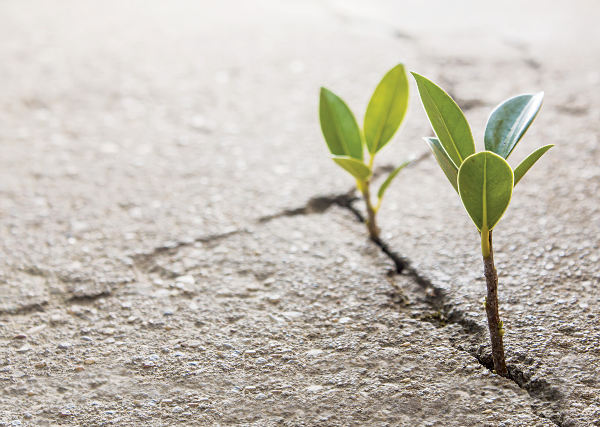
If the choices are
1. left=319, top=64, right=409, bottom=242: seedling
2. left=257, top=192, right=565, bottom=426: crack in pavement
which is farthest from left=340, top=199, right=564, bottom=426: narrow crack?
left=319, top=64, right=409, bottom=242: seedling

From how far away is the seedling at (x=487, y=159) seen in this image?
96 centimetres

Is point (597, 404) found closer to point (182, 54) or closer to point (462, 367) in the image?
point (462, 367)

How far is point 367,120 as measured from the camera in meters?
1.39

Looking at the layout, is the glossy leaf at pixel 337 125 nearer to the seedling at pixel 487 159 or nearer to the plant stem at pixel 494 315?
the seedling at pixel 487 159

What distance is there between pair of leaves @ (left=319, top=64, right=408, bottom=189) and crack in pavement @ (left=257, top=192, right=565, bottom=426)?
22 centimetres

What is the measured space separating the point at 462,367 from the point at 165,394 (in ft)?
1.70

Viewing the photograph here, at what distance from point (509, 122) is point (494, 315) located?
32 cm

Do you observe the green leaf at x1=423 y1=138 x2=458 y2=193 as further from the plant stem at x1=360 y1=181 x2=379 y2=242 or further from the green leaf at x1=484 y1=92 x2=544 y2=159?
the plant stem at x1=360 y1=181 x2=379 y2=242

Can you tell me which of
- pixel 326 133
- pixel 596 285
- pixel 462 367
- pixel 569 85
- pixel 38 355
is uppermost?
pixel 569 85

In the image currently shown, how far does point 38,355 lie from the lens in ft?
4.09

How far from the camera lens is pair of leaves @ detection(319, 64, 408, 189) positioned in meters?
1.35

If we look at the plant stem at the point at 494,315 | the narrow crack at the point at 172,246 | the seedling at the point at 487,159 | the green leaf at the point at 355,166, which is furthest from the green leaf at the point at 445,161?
the narrow crack at the point at 172,246

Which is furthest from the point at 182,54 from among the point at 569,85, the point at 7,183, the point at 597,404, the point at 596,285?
the point at 597,404

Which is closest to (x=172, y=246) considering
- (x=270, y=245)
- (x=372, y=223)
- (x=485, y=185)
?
(x=270, y=245)
